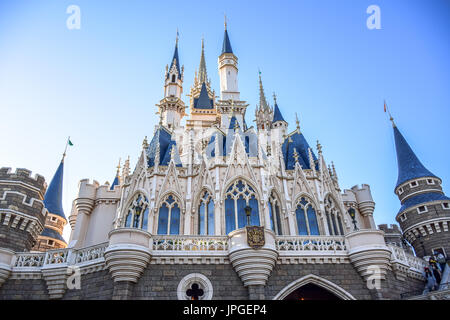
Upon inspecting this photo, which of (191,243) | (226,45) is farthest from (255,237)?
(226,45)

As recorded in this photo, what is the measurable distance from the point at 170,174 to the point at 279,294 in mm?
11464

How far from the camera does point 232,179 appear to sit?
21672mm

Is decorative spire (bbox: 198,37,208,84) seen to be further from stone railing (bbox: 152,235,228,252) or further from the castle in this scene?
stone railing (bbox: 152,235,228,252)

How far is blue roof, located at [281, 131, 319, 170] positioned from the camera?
81.7 ft

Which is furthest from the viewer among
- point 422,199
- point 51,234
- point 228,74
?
point 51,234

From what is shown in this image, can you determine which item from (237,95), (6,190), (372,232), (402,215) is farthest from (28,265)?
(402,215)

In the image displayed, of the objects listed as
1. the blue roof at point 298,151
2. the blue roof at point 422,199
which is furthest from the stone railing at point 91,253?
the blue roof at point 422,199

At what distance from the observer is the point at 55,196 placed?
36875 mm

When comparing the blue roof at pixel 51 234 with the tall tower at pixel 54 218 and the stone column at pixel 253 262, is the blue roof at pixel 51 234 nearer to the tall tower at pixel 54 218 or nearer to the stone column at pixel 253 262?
the tall tower at pixel 54 218

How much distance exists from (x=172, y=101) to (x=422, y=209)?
75.7ft

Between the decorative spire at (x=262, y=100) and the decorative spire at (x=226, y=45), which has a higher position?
the decorative spire at (x=262, y=100)

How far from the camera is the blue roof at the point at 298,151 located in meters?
24.9

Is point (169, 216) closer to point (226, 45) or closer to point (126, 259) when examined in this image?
point (126, 259)

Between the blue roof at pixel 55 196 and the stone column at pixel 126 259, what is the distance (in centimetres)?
2575
